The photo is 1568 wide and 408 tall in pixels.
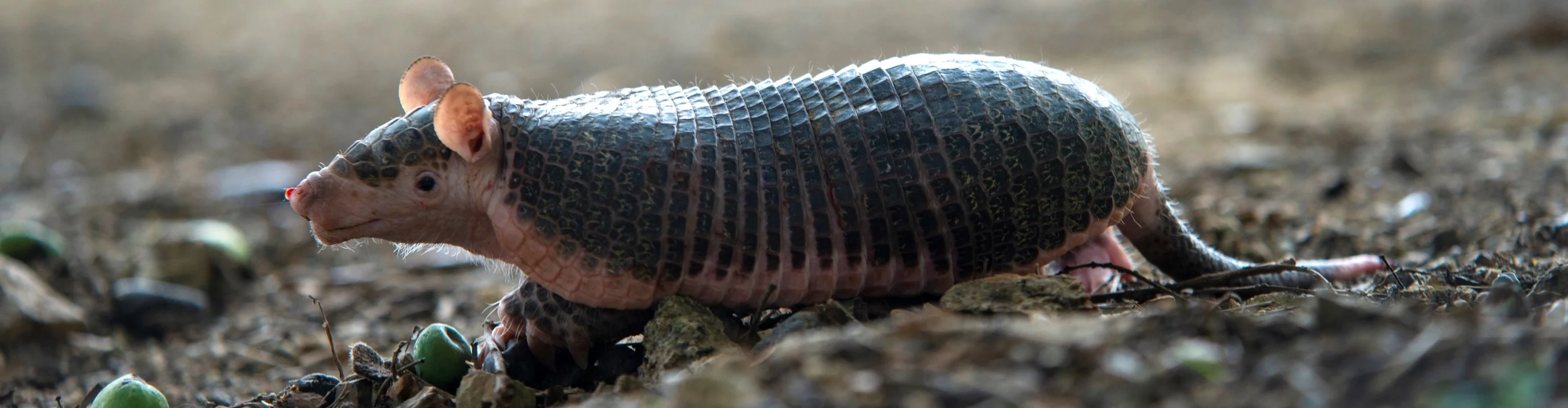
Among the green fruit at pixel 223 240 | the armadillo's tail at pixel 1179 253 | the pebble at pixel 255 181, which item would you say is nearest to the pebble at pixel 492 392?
the armadillo's tail at pixel 1179 253

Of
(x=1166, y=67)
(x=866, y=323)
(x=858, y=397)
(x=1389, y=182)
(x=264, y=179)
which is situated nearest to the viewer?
(x=858, y=397)

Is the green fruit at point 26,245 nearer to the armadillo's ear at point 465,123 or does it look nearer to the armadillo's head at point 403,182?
the armadillo's head at point 403,182

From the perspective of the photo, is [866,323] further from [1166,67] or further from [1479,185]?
[1166,67]

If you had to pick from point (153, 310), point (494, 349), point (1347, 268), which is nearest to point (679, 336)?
point (494, 349)

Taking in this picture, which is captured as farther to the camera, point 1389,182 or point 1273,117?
point 1273,117

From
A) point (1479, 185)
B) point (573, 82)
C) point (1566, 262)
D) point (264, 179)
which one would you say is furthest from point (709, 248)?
point (573, 82)

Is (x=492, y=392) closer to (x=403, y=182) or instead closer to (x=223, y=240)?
(x=403, y=182)

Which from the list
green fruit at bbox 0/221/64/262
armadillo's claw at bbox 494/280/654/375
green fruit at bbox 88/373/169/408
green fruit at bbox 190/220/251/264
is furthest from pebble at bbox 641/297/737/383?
green fruit at bbox 0/221/64/262
